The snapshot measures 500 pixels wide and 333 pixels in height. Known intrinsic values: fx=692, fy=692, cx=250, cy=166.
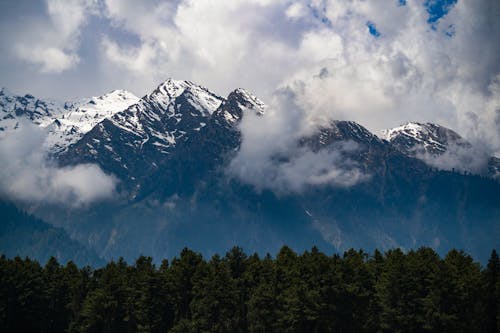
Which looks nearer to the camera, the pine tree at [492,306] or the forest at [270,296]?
the pine tree at [492,306]

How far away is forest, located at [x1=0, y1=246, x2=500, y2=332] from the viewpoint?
368ft

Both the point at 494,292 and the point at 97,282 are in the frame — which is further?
the point at 97,282

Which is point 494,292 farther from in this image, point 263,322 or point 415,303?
point 263,322

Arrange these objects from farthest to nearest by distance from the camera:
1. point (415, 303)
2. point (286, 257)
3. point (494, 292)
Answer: point (286, 257) < point (415, 303) < point (494, 292)

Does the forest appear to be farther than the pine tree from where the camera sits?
Yes

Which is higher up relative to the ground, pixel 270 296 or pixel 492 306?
pixel 492 306

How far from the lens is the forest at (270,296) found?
112m

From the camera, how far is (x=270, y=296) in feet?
396

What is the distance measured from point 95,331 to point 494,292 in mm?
71821

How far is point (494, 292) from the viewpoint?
351ft

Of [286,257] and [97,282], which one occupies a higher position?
[286,257]

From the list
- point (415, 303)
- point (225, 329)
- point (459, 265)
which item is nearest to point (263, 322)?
point (225, 329)

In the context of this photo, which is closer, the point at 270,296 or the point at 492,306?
the point at 492,306

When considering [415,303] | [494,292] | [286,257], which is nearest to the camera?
[494,292]
